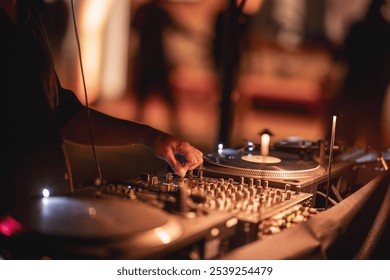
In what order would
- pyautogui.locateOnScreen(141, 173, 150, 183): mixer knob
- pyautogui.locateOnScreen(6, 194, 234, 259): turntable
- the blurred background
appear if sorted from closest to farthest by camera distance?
pyautogui.locateOnScreen(6, 194, 234, 259): turntable → pyautogui.locateOnScreen(141, 173, 150, 183): mixer knob → the blurred background

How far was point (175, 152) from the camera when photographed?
1.43 meters

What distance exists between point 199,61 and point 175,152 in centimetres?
360

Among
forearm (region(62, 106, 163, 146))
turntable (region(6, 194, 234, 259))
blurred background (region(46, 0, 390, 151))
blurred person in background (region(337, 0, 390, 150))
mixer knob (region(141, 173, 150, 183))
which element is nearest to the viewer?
turntable (region(6, 194, 234, 259))

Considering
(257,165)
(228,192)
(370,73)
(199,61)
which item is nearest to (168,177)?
(228,192)

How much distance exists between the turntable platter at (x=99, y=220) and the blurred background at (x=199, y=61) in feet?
9.53

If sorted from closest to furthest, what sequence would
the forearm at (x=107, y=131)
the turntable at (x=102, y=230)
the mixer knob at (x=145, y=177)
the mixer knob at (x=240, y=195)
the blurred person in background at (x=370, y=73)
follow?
the turntable at (x=102, y=230), the mixer knob at (x=240, y=195), the mixer knob at (x=145, y=177), the forearm at (x=107, y=131), the blurred person in background at (x=370, y=73)

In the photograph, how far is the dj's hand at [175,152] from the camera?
1395 millimetres

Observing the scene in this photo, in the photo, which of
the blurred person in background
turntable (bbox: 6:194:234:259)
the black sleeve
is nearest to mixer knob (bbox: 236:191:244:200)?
turntable (bbox: 6:194:234:259)

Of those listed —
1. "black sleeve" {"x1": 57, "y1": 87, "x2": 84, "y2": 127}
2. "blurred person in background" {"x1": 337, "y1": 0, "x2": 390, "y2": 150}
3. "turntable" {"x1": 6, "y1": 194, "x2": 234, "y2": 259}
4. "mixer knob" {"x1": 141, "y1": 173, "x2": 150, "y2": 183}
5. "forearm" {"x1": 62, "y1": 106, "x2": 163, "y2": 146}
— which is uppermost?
"blurred person in background" {"x1": 337, "y1": 0, "x2": 390, "y2": 150}

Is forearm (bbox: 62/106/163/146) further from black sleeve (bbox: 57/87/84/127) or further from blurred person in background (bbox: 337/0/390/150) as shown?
blurred person in background (bbox: 337/0/390/150)

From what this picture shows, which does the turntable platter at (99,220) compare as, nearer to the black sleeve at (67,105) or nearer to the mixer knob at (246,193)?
the mixer knob at (246,193)

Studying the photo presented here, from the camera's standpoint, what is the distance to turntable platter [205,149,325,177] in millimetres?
1473

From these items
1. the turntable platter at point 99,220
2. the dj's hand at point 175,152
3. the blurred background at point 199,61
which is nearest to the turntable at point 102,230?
the turntable platter at point 99,220

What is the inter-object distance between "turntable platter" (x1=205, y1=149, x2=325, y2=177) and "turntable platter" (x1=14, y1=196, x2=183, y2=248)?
572mm
